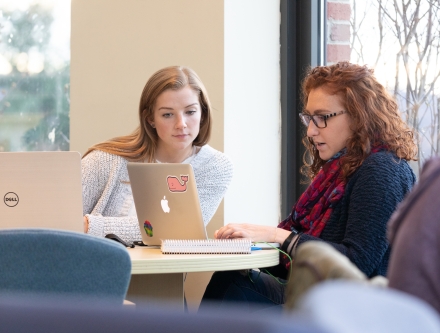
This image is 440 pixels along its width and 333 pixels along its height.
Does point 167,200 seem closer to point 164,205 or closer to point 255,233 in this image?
point 164,205

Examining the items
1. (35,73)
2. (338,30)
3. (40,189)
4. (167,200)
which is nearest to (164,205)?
(167,200)

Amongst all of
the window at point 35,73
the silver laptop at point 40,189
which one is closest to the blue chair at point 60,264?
the silver laptop at point 40,189

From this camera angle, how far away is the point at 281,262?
2381mm

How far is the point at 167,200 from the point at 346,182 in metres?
0.61

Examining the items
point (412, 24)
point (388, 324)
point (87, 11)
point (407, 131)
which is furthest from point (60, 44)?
point (388, 324)

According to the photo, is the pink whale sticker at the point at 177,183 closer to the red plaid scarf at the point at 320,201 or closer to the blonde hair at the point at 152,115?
the red plaid scarf at the point at 320,201

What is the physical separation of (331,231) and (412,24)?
114cm

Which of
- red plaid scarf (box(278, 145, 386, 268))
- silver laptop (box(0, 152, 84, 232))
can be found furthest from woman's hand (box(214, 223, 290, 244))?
silver laptop (box(0, 152, 84, 232))

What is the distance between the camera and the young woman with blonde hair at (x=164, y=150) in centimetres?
282

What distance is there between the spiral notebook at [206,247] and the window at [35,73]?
216 cm

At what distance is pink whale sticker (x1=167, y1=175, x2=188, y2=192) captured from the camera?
2170mm

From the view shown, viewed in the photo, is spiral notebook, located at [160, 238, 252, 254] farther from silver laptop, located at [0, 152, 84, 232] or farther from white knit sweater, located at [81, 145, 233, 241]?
white knit sweater, located at [81, 145, 233, 241]

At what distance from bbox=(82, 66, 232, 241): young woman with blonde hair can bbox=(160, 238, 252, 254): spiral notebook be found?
671 mm

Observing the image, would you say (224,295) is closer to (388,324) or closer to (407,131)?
(407,131)
